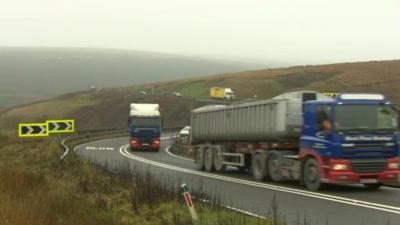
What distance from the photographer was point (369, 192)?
18062mm

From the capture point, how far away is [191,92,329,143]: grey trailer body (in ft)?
67.3

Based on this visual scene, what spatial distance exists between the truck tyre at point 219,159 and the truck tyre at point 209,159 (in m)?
0.31

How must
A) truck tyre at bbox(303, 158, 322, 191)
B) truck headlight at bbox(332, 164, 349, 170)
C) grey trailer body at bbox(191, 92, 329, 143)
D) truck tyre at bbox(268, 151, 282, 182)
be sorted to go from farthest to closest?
truck tyre at bbox(268, 151, 282, 182) → grey trailer body at bbox(191, 92, 329, 143) → truck tyre at bbox(303, 158, 322, 191) → truck headlight at bbox(332, 164, 349, 170)

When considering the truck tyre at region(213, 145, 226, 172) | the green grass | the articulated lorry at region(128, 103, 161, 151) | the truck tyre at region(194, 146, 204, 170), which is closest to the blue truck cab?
the green grass

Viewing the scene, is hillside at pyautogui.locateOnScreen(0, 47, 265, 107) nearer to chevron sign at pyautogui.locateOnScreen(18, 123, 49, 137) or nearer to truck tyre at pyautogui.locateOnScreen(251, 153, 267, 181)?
chevron sign at pyautogui.locateOnScreen(18, 123, 49, 137)

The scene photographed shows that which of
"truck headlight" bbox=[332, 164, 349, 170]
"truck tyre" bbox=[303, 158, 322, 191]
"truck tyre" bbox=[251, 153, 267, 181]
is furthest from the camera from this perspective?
"truck tyre" bbox=[251, 153, 267, 181]

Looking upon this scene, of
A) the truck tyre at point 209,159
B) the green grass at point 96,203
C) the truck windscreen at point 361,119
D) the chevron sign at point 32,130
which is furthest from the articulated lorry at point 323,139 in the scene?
the chevron sign at point 32,130

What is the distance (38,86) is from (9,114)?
44.5 metres

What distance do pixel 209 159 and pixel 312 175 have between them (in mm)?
10289

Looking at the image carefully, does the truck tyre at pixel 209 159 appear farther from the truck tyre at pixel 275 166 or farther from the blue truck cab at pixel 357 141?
the blue truck cab at pixel 357 141

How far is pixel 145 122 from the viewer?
4950 centimetres

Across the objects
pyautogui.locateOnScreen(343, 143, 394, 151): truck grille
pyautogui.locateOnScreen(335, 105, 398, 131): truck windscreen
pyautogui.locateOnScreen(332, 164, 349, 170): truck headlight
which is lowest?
pyautogui.locateOnScreen(332, 164, 349, 170): truck headlight

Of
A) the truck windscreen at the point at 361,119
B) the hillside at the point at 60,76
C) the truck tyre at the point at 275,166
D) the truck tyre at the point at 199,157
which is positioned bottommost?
the truck tyre at the point at 199,157

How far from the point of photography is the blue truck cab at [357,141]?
17.5 metres
